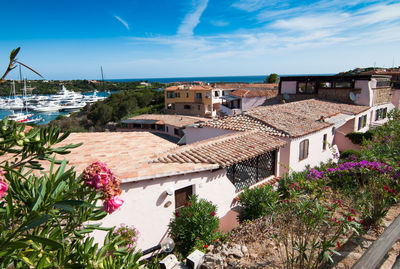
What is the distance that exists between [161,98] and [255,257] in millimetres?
66799

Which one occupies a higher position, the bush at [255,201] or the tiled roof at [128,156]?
the tiled roof at [128,156]

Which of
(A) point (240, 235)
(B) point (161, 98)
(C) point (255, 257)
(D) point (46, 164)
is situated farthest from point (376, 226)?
(B) point (161, 98)

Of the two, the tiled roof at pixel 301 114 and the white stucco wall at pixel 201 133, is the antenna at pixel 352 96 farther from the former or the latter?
the white stucco wall at pixel 201 133

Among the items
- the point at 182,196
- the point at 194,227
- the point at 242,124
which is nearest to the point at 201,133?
the point at 242,124

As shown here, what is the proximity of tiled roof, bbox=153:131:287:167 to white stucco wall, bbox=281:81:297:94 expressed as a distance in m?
19.1

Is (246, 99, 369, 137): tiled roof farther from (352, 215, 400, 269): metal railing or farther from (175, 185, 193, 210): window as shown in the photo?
(352, 215, 400, 269): metal railing

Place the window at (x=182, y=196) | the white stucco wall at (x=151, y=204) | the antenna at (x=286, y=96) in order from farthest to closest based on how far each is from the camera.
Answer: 1. the antenna at (x=286, y=96)
2. the window at (x=182, y=196)
3. the white stucco wall at (x=151, y=204)

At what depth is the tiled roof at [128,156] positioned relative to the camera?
9.23 m

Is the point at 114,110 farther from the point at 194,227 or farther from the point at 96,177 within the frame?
the point at 96,177

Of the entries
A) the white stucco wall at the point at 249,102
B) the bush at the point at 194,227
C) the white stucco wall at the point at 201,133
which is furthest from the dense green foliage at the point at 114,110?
the bush at the point at 194,227

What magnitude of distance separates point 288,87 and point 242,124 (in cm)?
1750

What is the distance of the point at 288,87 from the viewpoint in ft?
104

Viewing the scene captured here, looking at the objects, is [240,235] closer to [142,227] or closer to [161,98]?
[142,227]

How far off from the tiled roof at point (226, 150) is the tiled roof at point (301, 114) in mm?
2245
